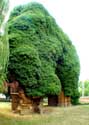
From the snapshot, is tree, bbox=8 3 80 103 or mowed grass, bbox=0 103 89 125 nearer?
mowed grass, bbox=0 103 89 125

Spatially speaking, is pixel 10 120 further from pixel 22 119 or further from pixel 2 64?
pixel 2 64

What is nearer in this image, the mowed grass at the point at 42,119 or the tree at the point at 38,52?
the mowed grass at the point at 42,119

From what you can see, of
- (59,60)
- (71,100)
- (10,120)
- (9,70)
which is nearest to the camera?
(10,120)

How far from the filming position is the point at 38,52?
12.5 metres

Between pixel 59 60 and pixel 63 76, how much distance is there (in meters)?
0.90

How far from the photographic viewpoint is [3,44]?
7.33 meters

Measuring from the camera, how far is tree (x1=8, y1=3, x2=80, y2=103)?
11633 mm

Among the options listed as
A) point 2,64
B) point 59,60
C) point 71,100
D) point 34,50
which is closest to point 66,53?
point 59,60

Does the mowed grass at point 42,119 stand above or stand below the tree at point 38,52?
below

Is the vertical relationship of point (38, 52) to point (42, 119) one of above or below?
above

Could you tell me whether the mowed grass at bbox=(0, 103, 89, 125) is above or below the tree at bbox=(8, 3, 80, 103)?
below

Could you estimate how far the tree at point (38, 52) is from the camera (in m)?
11.6

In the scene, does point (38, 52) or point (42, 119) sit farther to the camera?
point (38, 52)

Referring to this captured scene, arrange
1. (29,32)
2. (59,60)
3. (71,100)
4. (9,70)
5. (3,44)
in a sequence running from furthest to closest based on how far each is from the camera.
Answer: (71,100) → (59,60) → (29,32) → (9,70) → (3,44)
